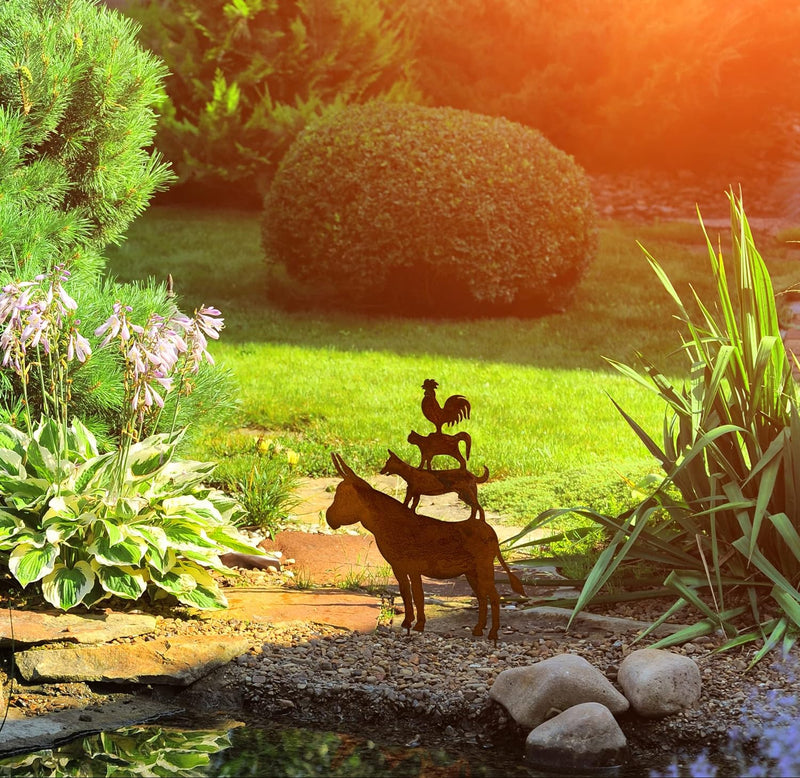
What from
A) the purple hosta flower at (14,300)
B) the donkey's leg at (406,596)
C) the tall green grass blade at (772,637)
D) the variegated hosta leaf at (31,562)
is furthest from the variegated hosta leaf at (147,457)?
the tall green grass blade at (772,637)

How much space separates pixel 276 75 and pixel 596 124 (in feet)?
14.3

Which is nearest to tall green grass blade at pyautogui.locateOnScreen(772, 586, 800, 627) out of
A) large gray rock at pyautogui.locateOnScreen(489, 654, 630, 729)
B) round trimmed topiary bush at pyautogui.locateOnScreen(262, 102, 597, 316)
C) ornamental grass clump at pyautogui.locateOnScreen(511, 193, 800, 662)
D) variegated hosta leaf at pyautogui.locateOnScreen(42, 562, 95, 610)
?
ornamental grass clump at pyautogui.locateOnScreen(511, 193, 800, 662)

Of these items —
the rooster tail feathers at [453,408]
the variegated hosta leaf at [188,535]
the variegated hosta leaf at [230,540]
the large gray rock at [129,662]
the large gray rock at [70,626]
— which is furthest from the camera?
the variegated hosta leaf at [230,540]

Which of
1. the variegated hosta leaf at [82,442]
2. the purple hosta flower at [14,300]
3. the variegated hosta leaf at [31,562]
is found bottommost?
the variegated hosta leaf at [31,562]

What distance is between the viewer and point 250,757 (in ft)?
9.89

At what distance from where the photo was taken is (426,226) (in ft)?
31.0

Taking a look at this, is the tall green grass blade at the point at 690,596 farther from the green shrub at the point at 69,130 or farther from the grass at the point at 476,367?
the green shrub at the point at 69,130

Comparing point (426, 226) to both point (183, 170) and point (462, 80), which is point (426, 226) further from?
point (462, 80)

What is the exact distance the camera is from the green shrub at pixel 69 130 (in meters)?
4.83

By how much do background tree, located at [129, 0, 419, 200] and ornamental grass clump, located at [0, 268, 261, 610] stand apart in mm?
9523

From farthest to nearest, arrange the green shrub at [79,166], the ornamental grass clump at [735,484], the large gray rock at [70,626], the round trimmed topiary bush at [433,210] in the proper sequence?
the round trimmed topiary bush at [433,210]
the green shrub at [79,166]
the ornamental grass clump at [735,484]
the large gray rock at [70,626]

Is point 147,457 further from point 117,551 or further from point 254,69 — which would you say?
point 254,69

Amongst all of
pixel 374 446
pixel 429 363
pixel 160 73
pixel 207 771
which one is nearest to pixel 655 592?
pixel 207 771

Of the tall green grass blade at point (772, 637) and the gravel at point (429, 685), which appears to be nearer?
the gravel at point (429, 685)
